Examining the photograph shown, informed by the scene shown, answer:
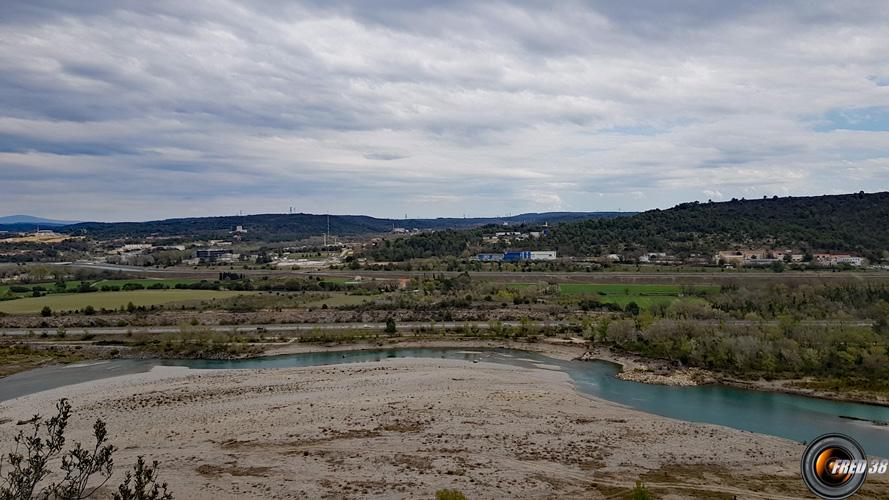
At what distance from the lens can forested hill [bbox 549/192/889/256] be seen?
95.9 m

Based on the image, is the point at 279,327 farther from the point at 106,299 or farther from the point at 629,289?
the point at 629,289

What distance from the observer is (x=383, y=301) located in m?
68.2

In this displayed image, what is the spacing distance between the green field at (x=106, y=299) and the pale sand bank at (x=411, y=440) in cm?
3709

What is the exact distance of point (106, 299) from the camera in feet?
236

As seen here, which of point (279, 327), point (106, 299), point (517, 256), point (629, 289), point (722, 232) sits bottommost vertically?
point (279, 327)

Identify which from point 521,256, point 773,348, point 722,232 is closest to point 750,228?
point 722,232

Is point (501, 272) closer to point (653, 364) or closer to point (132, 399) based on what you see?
point (653, 364)

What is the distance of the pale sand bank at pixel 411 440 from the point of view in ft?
64.2

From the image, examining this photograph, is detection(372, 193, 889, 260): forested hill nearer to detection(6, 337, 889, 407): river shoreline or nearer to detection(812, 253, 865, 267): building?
detection(812, 253, 865, 267): building

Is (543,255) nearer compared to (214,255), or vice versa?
(543,255)

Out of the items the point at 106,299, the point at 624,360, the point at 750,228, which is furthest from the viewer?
the point at 750,228

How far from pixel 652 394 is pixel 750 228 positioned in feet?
285

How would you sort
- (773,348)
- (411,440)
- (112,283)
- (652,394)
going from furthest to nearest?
1. (112,283)
2. (773,348)
3. (652,394)
4. (411,440)

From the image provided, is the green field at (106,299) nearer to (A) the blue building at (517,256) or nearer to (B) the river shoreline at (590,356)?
(B) the river shoreline at (590,356)
